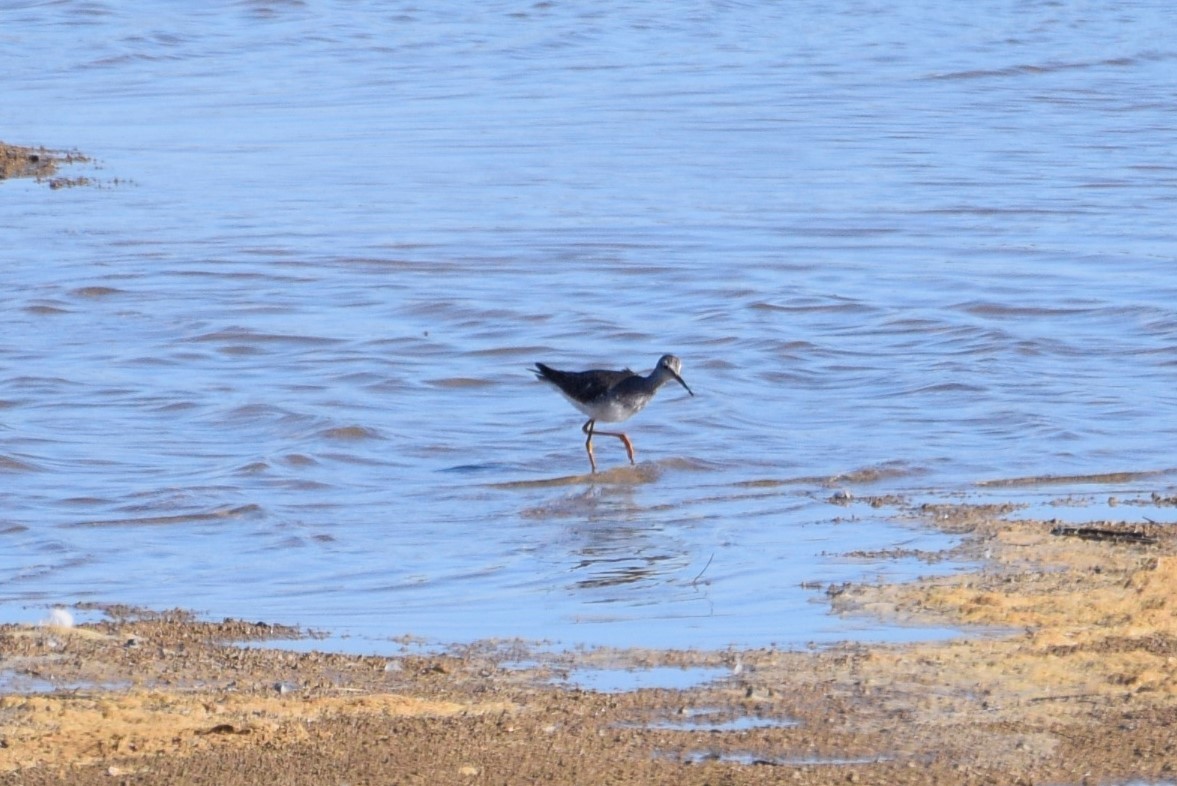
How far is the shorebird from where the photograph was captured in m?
10.8

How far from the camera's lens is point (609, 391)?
10.8m

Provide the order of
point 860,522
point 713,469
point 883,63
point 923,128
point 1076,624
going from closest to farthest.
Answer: point 1076,624 → point 860,522 → point 713,469 → point 923,128 → point 883,63

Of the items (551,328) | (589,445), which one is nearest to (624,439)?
(589,445)

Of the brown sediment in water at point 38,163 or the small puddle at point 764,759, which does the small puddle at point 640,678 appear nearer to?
the small puddle at point 764,759

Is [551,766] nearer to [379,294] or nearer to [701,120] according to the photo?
[379,294]

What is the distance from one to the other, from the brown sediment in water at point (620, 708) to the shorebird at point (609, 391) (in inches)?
149

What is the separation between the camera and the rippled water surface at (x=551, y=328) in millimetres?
8422

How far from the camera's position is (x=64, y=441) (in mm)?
10953

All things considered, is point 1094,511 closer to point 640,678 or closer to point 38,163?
point 640,678

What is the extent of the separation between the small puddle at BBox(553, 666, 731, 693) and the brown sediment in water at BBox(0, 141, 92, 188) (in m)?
14.4

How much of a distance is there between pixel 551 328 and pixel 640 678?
8157 mm

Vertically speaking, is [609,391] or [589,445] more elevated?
[609,391]

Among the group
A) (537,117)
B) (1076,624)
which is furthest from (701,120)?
(1076,624)

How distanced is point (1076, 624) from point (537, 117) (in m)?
18.5
